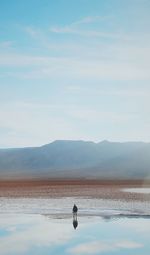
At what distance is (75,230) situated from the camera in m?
27.3

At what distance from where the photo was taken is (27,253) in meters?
20.8

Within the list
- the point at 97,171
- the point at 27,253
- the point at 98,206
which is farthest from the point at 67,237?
the point at 97,171

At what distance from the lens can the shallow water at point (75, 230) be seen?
71.8 feet

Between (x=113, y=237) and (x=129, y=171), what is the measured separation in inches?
5063

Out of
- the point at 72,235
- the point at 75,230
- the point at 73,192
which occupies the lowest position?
the point at 72,235

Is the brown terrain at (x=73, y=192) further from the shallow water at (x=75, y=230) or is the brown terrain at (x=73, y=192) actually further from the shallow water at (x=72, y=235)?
the shallow water at (x=72, y=235)

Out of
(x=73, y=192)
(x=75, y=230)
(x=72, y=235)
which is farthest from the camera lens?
(x=73, y=192)

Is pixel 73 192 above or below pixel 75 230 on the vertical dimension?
above

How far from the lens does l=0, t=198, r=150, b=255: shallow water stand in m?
21.9

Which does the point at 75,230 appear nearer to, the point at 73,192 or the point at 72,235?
the point at 72,235

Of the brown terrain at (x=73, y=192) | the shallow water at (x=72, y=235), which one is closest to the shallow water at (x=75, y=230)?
the shallow water at (x=72, y=235)

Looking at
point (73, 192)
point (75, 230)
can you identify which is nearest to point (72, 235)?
point (75, 230)

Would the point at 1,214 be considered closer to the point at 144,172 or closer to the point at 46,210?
the point at 46,210

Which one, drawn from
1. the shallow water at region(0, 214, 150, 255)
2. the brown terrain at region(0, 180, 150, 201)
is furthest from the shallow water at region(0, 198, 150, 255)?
the brown terrain at region(0, 180, 150, 201)
